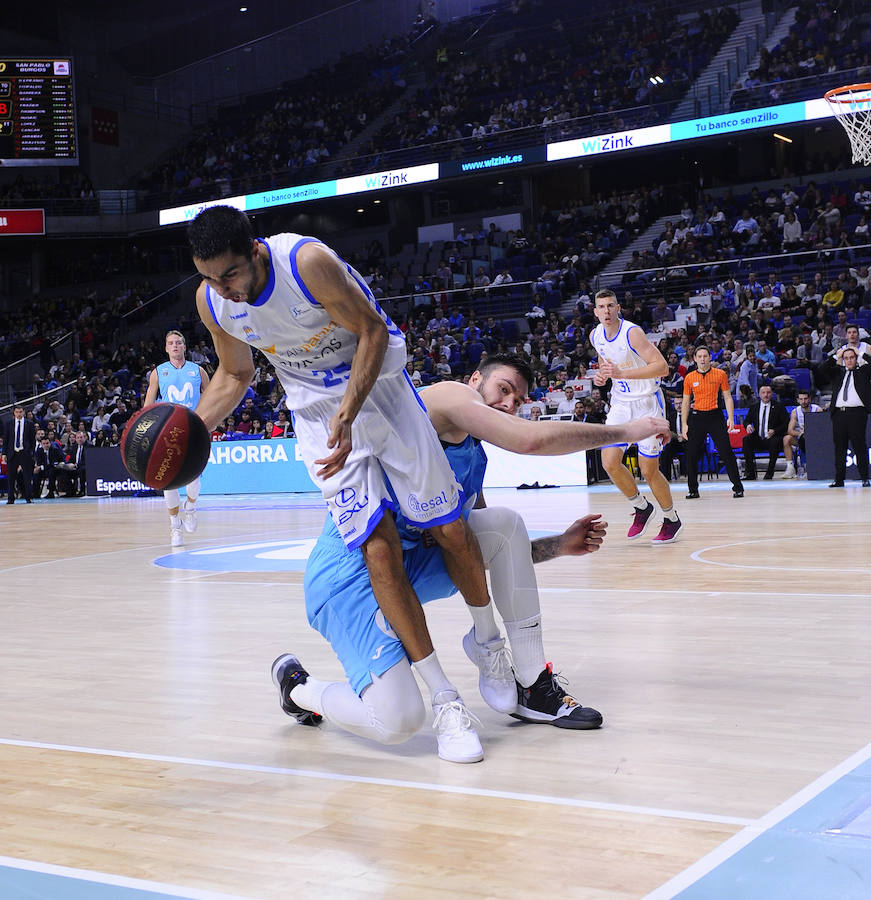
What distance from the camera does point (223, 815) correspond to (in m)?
2.51

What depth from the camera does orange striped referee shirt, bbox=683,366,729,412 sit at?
12219mm

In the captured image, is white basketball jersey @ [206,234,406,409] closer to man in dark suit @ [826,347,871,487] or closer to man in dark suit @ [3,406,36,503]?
man in dark suit @ [826,347,871,487]

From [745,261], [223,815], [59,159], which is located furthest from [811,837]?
[59,159]

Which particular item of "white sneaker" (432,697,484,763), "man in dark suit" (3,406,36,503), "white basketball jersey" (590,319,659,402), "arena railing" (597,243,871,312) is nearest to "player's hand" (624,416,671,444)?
"white sneaker" (432,697,484,763)

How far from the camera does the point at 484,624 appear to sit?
3.32 metres

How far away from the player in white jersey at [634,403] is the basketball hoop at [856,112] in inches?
326

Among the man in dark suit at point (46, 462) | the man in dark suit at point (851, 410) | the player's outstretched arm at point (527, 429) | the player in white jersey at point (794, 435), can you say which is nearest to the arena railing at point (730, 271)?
the player in white jersey at point (794, 435)

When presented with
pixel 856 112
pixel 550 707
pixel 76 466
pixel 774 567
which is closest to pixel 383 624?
pixel 550 707

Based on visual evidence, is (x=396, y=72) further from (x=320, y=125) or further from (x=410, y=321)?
(x=410, y=321)

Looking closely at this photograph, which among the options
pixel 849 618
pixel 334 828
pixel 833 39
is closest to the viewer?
pixel 334 828

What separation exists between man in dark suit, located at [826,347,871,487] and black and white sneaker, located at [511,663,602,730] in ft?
35.6

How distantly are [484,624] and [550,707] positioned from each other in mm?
313

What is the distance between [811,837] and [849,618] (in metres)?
2.72

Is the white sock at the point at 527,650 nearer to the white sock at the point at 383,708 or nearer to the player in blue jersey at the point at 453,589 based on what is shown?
the player in blue jersey at the point at 453,589
